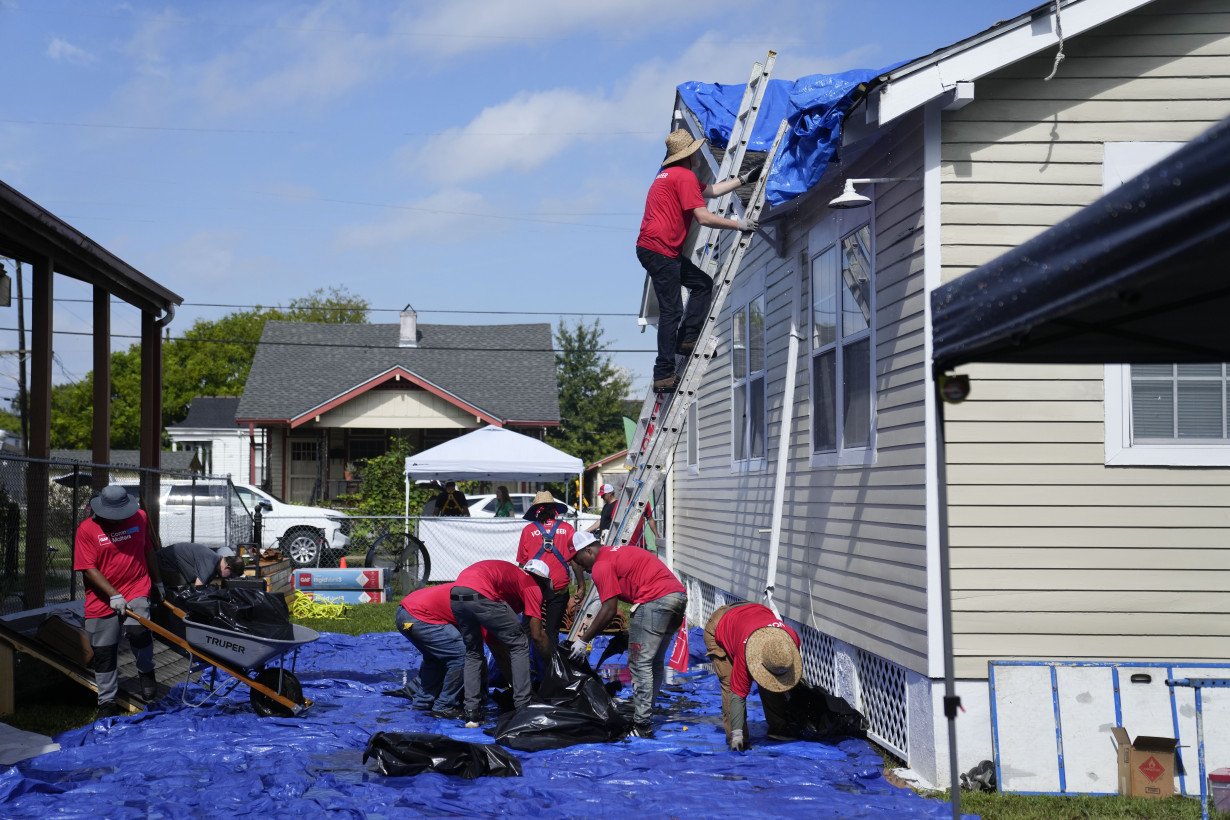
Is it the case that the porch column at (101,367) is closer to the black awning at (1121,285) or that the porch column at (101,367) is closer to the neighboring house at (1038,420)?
the neighboring house at (1038,420)

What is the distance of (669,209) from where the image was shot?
31.0 ft

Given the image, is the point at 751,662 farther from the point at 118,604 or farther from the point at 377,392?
the point at 377,392

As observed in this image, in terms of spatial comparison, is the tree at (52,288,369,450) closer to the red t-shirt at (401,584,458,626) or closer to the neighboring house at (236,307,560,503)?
the neighboring house at (236,307,560,503)

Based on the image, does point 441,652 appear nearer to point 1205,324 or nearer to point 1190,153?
point 1205,324

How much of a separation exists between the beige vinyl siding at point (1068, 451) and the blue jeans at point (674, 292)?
256 centimetres

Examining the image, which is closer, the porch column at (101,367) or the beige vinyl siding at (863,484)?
the beige vinyl siding at (863,484)

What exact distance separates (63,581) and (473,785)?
7305 mm

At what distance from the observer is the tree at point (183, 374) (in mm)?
59156

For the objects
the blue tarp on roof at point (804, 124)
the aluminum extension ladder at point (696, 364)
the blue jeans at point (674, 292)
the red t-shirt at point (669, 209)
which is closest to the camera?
the blue tarp on roof at point (804, 124)

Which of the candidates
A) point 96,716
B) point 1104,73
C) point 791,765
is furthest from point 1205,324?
point 96,716

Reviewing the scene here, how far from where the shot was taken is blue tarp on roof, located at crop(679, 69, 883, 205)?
761 centimetres

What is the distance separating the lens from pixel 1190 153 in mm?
2525

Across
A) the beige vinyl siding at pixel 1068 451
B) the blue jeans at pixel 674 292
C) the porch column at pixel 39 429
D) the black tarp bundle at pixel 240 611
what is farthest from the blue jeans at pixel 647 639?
the porch column at pixel 39 429

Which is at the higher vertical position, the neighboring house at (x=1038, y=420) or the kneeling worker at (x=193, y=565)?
the neighboring house at (x=1038, y=420)
